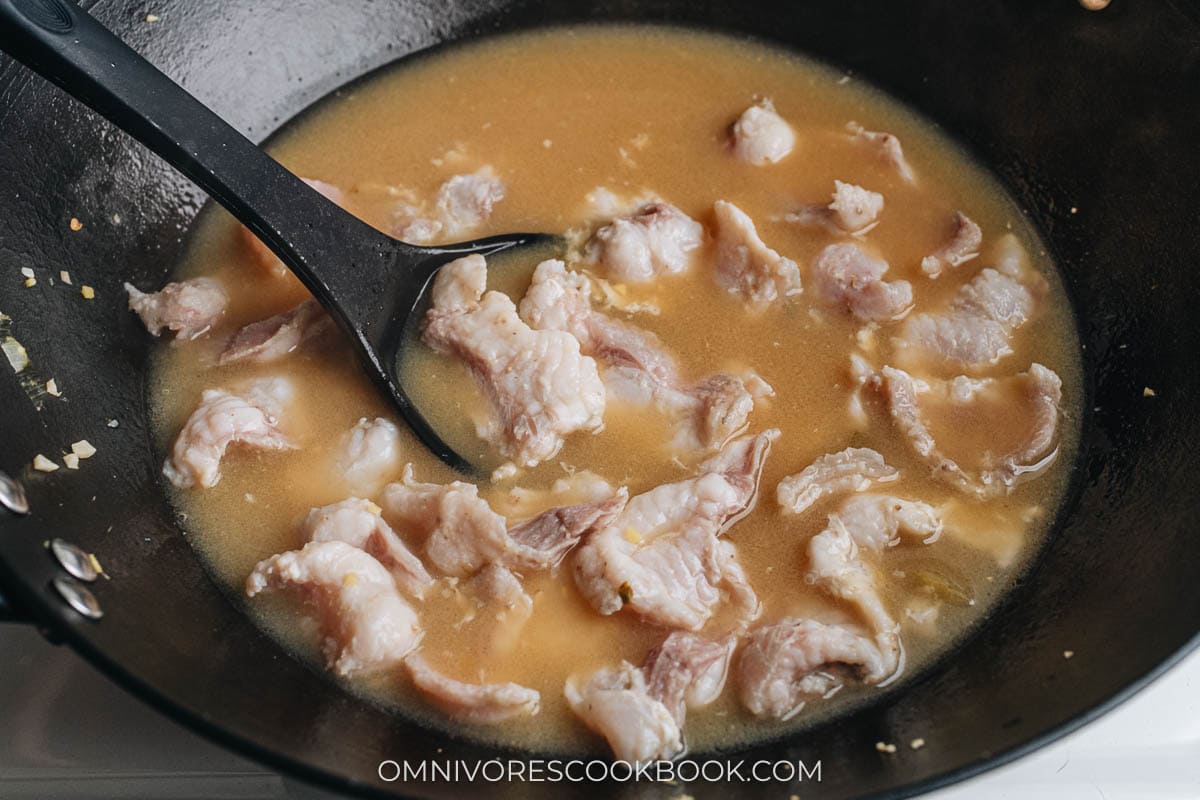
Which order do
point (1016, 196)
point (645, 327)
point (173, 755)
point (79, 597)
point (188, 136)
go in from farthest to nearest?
point (1016, 196) < point (645, 327) < point (188, 136) < point (173, 755) < point (79, 597)

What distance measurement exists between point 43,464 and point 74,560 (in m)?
0.34

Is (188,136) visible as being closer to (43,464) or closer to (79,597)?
(43,464)

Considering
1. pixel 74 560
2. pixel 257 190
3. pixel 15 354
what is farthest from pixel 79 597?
pixel 257 190

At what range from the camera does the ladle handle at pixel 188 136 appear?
273 cm

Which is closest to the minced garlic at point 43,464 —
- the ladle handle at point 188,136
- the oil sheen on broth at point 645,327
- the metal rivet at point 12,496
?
the metal rivet at point 12,496

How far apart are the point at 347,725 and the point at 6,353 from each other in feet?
4.24

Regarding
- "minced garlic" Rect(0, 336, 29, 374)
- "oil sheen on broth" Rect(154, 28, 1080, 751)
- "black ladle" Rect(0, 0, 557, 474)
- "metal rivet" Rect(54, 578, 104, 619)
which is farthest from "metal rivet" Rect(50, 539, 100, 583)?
"black ladle" Rect(0, 0, 557, 474)

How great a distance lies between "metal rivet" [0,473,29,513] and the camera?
98.8 inches

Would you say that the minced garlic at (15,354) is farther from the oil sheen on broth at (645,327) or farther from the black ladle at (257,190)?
the black ladle at (257,190)

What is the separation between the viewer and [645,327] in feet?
10.9

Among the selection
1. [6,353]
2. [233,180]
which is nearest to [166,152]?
[233,180]

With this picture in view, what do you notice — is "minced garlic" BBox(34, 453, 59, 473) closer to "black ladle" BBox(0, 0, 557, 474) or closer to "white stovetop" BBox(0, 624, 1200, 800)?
"white stovetop" BBox(0, 624, 1200, 800)

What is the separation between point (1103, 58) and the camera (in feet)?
11.9

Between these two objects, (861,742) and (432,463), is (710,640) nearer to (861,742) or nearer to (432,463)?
(861,742)
